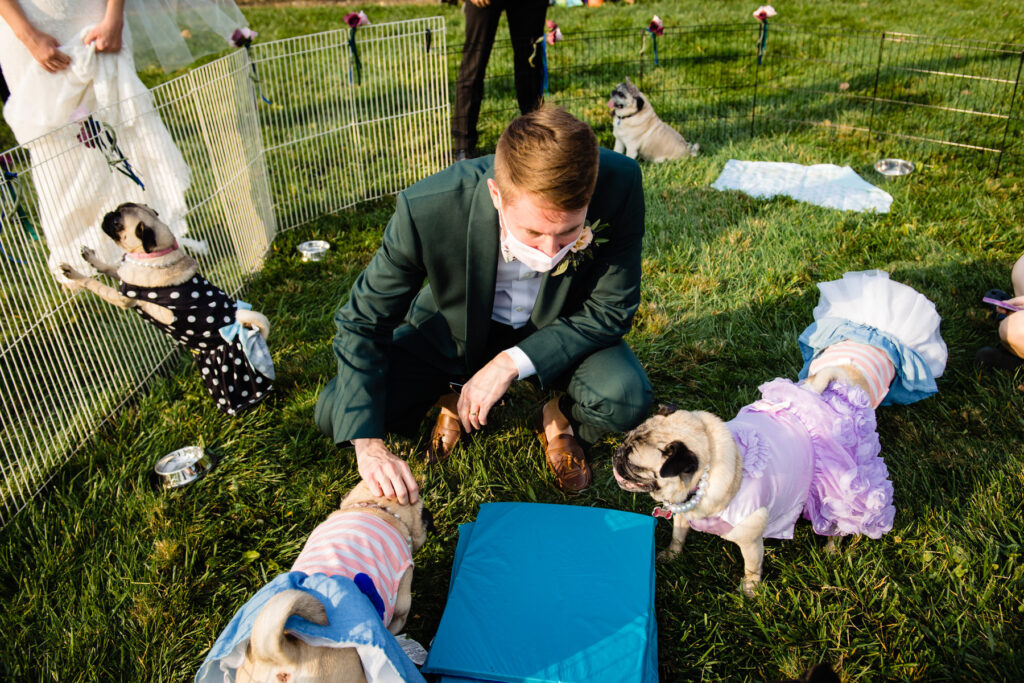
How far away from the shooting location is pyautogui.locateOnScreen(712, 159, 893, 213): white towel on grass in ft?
18.0

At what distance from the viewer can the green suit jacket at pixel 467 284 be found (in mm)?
2816

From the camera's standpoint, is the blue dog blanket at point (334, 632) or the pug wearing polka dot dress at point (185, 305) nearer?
the blue dog blanket at point (334, 632)

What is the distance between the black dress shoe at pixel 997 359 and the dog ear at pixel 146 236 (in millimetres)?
4373

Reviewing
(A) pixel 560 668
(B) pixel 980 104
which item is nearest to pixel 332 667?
(A) pixel 560 668

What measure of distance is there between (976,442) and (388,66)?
5670 millimetres

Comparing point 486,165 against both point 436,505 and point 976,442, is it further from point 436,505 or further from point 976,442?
point 976,442

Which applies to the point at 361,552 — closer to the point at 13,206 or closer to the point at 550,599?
the point at 550,599

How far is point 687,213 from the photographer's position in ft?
18.1

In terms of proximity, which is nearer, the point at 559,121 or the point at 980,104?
the point at 559,121

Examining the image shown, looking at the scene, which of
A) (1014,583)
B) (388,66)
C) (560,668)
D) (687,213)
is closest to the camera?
(560,668)

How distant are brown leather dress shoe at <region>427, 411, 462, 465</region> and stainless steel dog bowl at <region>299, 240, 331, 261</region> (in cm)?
223

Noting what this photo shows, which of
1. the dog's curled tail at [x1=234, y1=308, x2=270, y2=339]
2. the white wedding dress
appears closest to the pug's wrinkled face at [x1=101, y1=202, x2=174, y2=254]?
the dog's curled tail at [x1=234, y1=308, x2=270, y2=339]

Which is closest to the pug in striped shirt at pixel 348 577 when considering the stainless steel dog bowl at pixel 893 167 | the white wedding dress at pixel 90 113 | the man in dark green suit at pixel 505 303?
the man in dark green suit at pixel 505 303

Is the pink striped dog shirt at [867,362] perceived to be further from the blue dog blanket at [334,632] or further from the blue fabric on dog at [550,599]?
the blue dog blanket at [334,632]
